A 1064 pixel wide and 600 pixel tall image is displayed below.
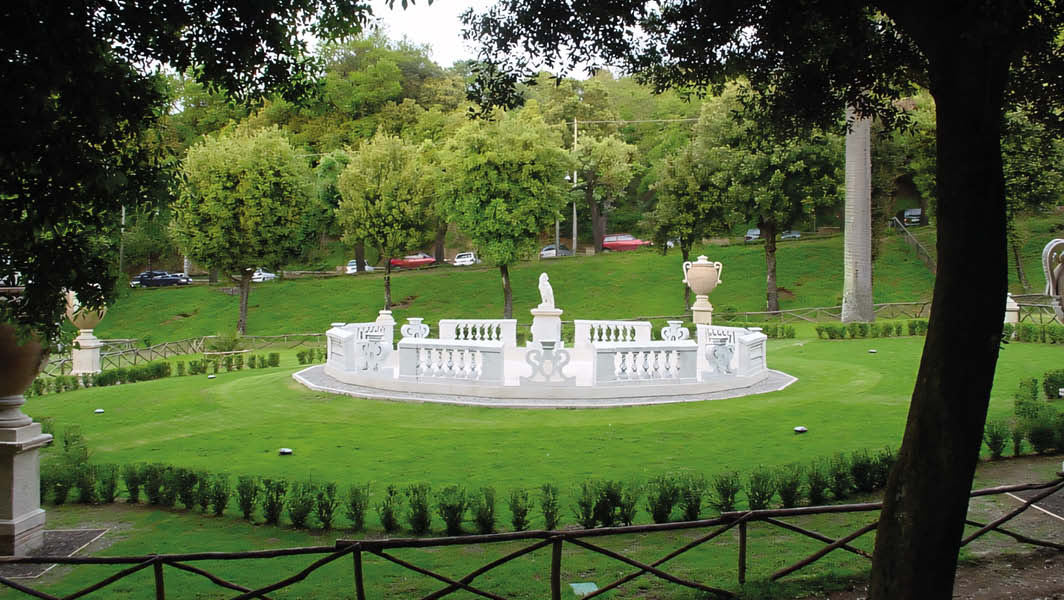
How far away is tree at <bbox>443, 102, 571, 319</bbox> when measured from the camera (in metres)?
41.4

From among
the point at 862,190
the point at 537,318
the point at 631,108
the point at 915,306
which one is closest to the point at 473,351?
the point at 537,318

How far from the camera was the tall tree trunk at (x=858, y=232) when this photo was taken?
31031 mm

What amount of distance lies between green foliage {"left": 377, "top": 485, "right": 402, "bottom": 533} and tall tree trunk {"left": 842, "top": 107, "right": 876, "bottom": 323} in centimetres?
2606

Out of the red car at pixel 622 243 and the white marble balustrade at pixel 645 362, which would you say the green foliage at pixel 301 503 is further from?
the red car at pixel 622 243

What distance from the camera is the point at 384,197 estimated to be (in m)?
43.8

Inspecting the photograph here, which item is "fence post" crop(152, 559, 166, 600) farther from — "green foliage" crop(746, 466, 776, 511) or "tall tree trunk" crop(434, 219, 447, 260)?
"tall tree trunk" crop(434, 219, 447, 260)

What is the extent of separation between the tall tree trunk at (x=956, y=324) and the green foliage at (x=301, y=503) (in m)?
5.88

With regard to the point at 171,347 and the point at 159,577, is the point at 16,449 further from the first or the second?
the point at 171,347

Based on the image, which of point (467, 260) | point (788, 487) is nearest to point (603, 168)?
point (467, 260)

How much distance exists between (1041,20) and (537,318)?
49.3 feet

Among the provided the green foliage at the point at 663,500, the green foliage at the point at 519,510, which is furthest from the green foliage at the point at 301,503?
the green foliage at the point at 663,500

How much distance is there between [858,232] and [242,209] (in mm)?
28627

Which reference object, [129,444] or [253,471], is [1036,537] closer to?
[253,471]

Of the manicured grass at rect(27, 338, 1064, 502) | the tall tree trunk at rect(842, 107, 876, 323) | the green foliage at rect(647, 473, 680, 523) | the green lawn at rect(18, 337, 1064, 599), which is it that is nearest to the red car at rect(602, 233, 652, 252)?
the tall tree trunk at rect(842, 107, 876, 323)
